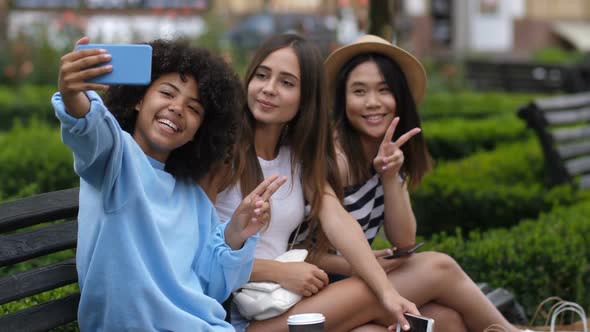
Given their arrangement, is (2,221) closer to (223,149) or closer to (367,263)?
(223,149)

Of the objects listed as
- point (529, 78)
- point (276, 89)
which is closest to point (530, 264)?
point (276, 89)

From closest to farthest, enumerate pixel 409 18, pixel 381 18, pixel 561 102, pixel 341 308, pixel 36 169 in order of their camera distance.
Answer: pixel 341 308
pixel 36 169
pixel 381 18
pixel 561 102
pixel 409 18

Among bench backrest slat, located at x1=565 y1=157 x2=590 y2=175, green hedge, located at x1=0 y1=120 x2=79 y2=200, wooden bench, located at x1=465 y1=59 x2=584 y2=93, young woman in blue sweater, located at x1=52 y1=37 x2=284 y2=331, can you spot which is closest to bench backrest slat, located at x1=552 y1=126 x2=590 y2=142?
bench backrest slat, located at x1=565 y1=157 x2=590 y2=175

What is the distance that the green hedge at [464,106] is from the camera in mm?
11539

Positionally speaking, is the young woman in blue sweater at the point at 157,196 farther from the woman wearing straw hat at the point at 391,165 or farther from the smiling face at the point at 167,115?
the woman wearing straw hat at the point at 391,165

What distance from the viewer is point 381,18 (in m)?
7.14

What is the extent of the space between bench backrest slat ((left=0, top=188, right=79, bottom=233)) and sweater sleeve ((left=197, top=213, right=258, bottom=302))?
44cm

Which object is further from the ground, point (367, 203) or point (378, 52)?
point (378, 52)

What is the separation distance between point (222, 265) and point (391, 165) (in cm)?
93

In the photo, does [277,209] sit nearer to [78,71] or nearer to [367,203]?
[367,203]

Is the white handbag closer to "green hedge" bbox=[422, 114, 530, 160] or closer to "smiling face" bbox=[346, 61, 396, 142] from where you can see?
"smiling face" bbox=[346, 61, 396, 142]

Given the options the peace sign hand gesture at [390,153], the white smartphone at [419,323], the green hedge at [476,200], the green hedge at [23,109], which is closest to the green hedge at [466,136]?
the green hedge at [476,200]

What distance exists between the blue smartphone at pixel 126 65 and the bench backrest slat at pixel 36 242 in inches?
27.0

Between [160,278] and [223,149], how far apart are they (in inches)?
21.1
